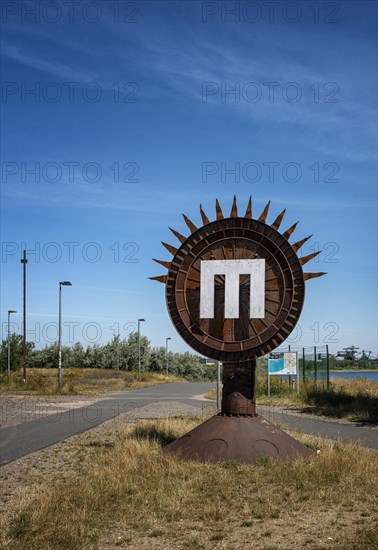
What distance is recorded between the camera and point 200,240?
1310 centimetres

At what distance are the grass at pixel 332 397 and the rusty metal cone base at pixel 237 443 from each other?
10.9 m

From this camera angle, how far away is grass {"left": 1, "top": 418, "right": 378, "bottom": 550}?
23.3 ft

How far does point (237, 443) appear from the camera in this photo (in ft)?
38.8

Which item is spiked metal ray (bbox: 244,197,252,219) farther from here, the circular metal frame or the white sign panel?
the white sign panel

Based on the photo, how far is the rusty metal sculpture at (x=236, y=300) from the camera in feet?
40.9

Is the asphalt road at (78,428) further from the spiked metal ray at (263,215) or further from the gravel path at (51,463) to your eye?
the spiked metal ray at (263,215)

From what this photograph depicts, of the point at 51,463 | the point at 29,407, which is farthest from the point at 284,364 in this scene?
the point at 51,463

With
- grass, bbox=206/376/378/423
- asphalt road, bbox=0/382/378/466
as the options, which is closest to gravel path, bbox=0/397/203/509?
asphalt road, bbox=0/382/378/466

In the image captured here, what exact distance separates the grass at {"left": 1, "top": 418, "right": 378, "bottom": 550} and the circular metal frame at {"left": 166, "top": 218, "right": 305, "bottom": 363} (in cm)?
240

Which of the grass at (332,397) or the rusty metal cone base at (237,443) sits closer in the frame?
the rusty metal cone base at (237,443)

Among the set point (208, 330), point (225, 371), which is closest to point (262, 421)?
point (225, 371)

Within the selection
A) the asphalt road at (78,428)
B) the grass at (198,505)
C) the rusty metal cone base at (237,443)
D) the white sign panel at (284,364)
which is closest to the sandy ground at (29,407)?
the asphalt road at (78,428)

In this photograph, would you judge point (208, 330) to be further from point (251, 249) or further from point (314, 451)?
point (314, 451)

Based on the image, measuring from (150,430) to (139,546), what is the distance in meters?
9.05
